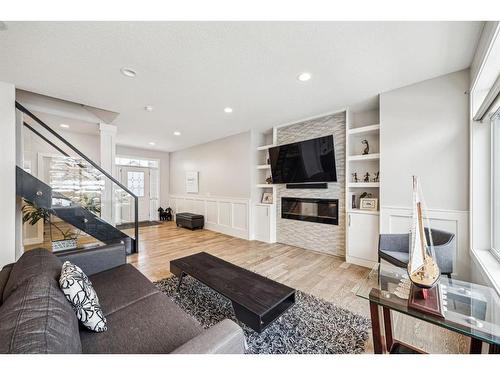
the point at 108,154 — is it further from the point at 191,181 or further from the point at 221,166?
the point at 191,181

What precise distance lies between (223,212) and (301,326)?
3844 millimetres

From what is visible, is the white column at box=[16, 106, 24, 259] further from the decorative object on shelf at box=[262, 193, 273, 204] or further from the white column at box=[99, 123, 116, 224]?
the decorative object on shelf at box=[262, 193, 273, 204]

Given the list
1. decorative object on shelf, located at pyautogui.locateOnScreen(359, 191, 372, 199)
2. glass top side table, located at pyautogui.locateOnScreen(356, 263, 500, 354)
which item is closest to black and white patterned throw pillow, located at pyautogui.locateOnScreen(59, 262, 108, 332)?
glass top side table, located at pyautogui.locateOnScreen(356, 263, 500, 354)

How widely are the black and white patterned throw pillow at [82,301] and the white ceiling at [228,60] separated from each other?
6.17 feet

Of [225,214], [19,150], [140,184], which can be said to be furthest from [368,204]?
[140,184]

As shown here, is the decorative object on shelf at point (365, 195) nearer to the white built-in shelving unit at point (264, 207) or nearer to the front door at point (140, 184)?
the white built-in shelving unit at point (264, 207)

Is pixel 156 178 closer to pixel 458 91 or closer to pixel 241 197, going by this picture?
pixel 241 197

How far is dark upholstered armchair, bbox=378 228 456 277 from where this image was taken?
2.08m

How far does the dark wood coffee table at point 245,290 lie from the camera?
1482mm

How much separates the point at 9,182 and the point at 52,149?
0.87 m

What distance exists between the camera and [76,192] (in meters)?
3.28

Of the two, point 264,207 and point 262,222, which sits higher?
point 264,207

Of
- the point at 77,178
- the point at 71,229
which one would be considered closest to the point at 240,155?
the point at 77,178

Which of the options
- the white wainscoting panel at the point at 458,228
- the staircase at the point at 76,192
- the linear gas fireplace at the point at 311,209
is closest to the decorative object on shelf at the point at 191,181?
the staircase at the point at 76,192
